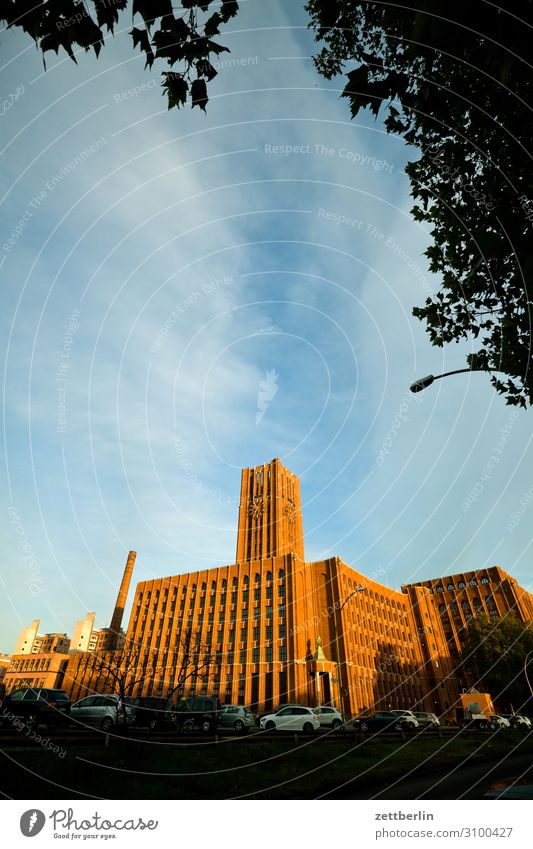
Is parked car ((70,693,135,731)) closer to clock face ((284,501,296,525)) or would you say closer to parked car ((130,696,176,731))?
parked car ((130,696,176,731))

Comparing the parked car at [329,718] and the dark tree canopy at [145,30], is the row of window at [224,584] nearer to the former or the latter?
the parked car at [329,718]

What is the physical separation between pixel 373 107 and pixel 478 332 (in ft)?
19.8

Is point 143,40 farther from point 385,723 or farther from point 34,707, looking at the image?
point 385,723

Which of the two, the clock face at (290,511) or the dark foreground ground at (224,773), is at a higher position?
the clock face at (290,511)

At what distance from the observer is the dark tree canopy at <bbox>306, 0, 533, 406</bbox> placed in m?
3.34

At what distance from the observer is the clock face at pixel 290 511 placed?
90181 millimetres

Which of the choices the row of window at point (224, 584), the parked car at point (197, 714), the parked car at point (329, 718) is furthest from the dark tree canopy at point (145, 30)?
the row of window at point (224, 584)

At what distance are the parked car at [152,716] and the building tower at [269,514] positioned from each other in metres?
59.9

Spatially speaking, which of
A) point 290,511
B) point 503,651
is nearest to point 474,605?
point 503,651

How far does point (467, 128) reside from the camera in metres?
6.74

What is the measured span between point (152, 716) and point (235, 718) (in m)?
4.96

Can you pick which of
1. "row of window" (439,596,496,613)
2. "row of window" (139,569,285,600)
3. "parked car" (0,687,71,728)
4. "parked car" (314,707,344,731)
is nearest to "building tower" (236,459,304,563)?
"row of window" (139,569,285,600)

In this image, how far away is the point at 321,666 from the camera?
169 ft
